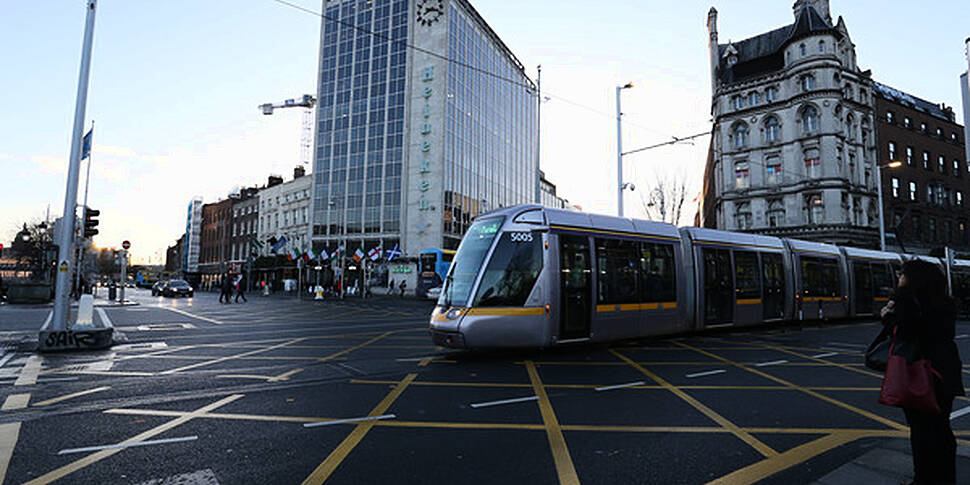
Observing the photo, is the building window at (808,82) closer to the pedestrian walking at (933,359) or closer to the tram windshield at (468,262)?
the tram windshield at (468,262)

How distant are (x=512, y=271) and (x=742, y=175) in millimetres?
42862

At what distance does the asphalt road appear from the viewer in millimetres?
3904

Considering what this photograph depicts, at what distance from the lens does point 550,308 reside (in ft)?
30.0

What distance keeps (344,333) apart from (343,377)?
265 inches

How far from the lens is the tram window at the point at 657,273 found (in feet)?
36.3

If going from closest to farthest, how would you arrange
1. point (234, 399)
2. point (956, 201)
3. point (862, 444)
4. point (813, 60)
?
point (862, 444) < point (234, 399) < point (813, 60) < point (956, 201)

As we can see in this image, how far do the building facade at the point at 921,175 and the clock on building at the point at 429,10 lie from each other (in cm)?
4505

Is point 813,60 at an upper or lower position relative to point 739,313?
upper

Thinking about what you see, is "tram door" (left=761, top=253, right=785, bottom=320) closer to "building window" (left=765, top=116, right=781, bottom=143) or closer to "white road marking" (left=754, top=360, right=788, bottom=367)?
"white road marking" (left=754, top=360, right=788, bottom=367)

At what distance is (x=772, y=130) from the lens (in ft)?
139

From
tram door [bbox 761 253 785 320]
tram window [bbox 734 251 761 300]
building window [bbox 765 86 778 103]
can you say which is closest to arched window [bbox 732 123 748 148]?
building window [bbox 765 86 778 103]

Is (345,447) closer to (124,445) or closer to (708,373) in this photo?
(124,445)

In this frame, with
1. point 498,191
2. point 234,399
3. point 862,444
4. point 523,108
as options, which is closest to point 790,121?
point 498,191

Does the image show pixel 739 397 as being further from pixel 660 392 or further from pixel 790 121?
pixel 790 121
